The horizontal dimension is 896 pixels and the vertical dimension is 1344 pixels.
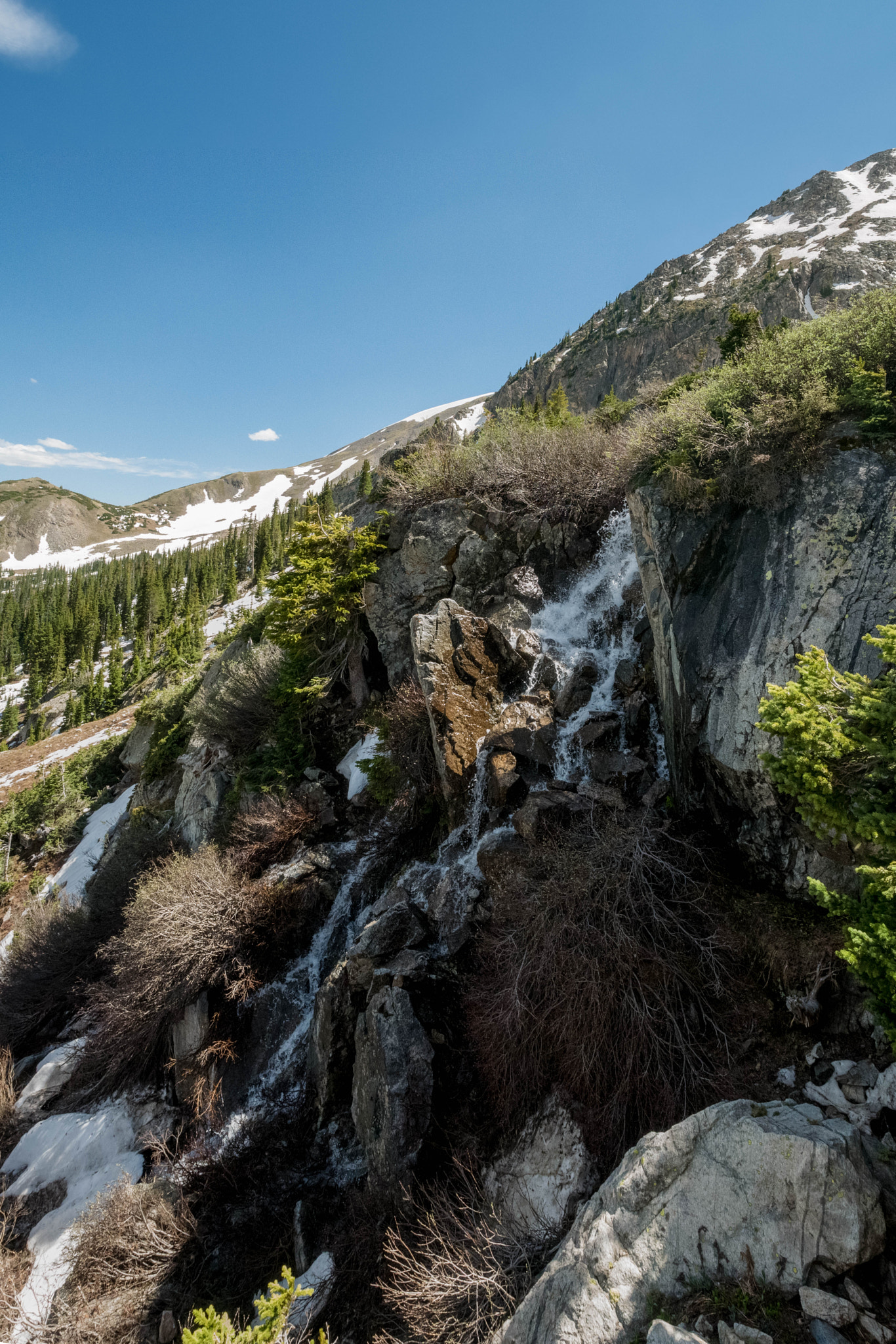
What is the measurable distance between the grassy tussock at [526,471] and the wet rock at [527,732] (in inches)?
263

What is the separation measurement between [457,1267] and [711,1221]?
3.23 meters

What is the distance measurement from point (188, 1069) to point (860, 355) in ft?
56.3

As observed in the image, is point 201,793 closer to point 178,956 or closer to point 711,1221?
point 178,956

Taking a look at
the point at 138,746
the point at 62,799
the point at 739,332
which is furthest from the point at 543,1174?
the point at 62,799

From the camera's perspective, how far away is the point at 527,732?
35.6ft

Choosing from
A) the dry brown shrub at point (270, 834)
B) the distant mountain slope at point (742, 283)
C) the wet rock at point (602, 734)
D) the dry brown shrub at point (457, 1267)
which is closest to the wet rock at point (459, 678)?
the wet rock at point (602, 734)

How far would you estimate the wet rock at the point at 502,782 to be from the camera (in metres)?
10.0

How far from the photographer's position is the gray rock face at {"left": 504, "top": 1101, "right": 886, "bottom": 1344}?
381 centimetres

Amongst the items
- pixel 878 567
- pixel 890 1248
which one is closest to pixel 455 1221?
pixel 890 1248

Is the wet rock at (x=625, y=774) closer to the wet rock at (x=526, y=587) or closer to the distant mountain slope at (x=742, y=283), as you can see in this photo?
the wet rock at (x=526, y=587)

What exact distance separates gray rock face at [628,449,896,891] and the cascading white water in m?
2.60

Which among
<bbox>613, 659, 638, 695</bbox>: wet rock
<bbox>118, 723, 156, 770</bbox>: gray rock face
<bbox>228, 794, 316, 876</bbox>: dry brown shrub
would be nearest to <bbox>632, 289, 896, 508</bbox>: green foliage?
<bbox>613, 659, 638, 695</bbox>: wet rock

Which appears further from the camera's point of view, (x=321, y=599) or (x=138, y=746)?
(x=138, y=746)

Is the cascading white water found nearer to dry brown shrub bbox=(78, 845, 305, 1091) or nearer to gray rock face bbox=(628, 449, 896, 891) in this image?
gray rock face bbox=(628, 449, 896, 891)
